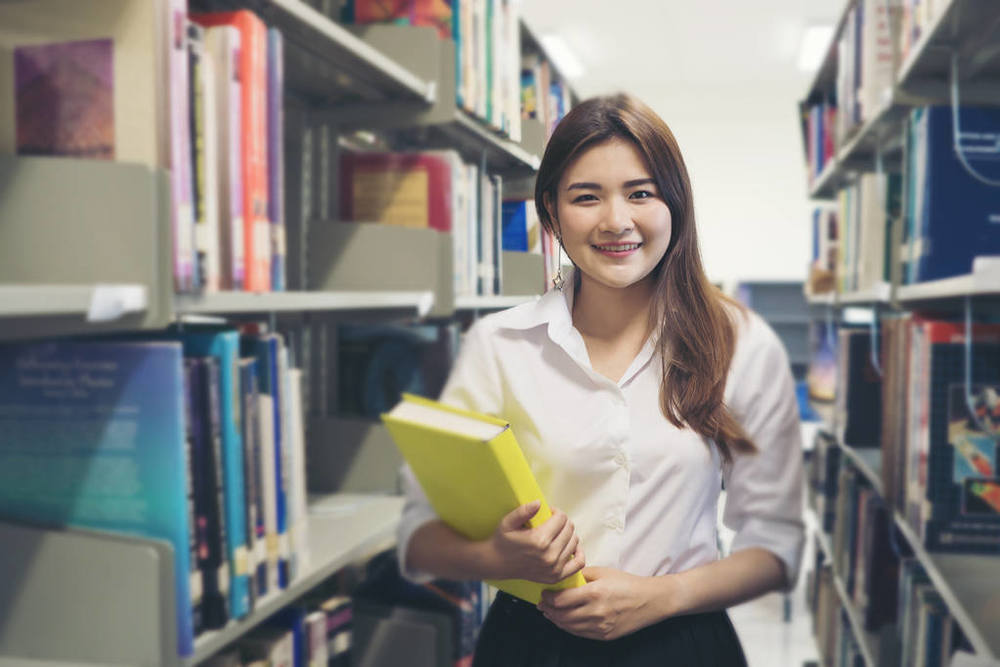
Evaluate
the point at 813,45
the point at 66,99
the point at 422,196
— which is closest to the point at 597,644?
the point at 66,99

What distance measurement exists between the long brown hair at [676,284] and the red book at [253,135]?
25.7 inches

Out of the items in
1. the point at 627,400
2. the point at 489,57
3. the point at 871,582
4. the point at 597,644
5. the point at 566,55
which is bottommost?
the point at 871,582

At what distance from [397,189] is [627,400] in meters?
1.15

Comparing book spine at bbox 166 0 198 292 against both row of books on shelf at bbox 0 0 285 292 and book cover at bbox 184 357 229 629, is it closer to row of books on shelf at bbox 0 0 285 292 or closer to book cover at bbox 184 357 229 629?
row of books on shelf at bbox 0 0 285 292

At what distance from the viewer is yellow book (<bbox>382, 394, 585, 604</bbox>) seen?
45cm

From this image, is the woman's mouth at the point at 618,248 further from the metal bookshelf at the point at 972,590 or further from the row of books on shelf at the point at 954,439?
the row of books on shelf at the point at 954,439

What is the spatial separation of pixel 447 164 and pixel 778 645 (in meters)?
2.34

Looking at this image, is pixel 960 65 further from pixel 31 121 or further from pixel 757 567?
pixel 31 121

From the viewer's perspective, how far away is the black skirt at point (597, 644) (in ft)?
2.15

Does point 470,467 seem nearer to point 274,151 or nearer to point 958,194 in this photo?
point 274,151

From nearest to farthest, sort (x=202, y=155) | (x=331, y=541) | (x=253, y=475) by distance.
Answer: (x=202, y=155), (x=253, y=475), (x=331, y=541)

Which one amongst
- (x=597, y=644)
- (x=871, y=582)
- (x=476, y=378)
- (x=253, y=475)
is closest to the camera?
(x=476, y=378)

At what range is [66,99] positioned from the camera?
0.81 metres

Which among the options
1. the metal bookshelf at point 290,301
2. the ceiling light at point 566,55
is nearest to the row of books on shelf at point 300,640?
the metal bookshelf at point 290,301
